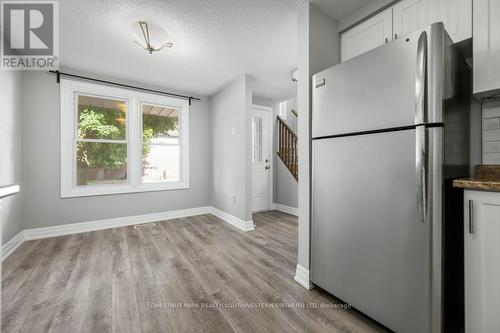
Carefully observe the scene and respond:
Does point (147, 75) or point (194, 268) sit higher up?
point (147, 75)

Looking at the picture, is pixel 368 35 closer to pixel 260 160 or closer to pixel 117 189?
pixel 260 160

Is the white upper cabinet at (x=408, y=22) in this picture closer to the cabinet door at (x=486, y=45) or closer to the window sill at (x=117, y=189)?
the cabinet door at (x=486, y=45)

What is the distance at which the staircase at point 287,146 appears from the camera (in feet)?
14.6

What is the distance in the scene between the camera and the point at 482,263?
1035 mm

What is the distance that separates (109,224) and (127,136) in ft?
4.74

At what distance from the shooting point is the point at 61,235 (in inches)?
118

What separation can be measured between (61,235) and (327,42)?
4.09 metres

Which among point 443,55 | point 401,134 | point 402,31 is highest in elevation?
point 402,31

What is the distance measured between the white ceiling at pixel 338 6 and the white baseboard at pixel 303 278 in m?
2.25

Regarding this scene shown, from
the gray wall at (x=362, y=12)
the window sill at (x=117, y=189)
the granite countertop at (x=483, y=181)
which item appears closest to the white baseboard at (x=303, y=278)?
the granite countertop at (x=483, y=181)

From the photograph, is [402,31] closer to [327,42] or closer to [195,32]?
[327,42]

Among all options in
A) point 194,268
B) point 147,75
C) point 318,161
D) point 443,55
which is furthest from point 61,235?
point 443,55

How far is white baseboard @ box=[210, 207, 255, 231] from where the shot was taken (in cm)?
326

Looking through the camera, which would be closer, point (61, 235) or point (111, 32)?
point (111, 32)
